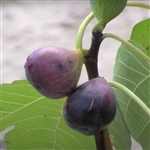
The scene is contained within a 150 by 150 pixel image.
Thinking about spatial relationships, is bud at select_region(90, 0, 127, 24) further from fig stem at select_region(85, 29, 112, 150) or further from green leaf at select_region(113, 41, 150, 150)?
green leaf at select_region(113, 41, 150, 150)

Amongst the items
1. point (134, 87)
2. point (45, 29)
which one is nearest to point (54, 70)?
point (134, 87)

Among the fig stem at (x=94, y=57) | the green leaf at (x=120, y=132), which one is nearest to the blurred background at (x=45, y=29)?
the green leaf at (x=120, y=132)

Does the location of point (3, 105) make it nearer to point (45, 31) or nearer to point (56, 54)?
point (56, 54)

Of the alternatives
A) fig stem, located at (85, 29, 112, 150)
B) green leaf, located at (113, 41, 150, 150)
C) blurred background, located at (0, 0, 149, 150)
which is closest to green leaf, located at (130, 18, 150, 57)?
green leaf, located at (113, 41, 150, 150)

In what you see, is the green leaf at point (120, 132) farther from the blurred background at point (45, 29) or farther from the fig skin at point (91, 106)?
the blurred background at point (45, 29)

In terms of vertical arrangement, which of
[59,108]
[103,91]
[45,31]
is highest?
[103,91]

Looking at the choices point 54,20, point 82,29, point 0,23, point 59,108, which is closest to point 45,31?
point 54,20

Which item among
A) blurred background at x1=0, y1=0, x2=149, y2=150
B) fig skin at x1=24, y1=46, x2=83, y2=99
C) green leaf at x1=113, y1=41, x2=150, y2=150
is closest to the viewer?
fig skin at x1=24, y1=46, x2=83, y2=99
